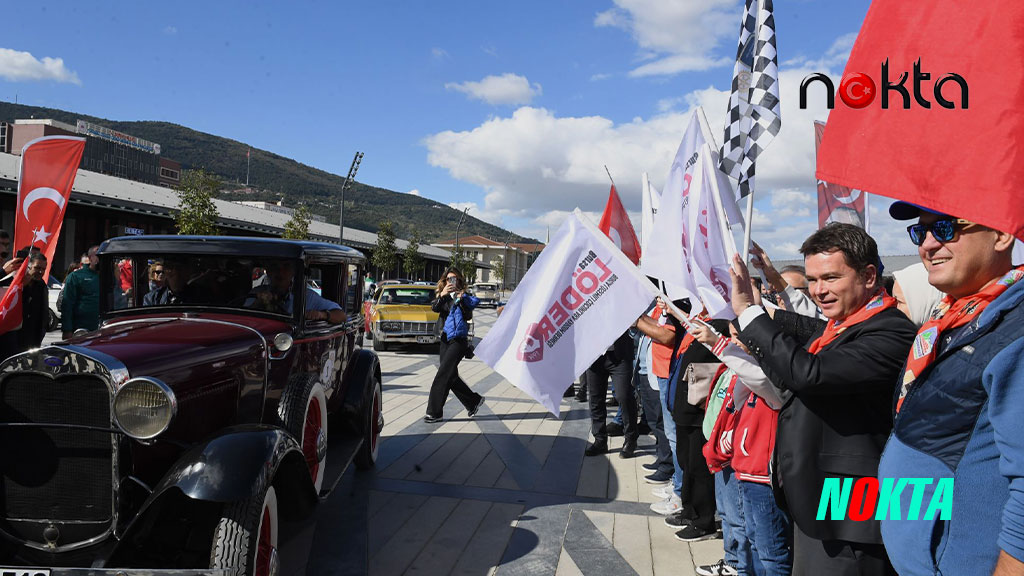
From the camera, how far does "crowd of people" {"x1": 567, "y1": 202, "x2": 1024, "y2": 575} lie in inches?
58.4

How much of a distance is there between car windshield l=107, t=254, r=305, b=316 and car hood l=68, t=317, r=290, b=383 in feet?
0.71

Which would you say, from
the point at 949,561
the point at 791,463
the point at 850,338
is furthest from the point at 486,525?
the point at 949,561

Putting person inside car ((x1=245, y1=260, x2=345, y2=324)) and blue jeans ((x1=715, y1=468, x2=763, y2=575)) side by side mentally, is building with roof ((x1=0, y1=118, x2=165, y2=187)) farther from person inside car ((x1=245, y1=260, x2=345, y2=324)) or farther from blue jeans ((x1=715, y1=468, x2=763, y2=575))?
blue jeans ((x1=715, y1=468, x2=763, y2=575))

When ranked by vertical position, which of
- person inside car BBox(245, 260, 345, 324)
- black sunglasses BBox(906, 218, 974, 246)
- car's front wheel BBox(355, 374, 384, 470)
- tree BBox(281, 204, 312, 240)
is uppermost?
tree BBox(281, 204, 312, 240)

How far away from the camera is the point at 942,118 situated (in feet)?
5.77

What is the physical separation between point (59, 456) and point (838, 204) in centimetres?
570

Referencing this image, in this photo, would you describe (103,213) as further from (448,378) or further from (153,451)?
(153,451)

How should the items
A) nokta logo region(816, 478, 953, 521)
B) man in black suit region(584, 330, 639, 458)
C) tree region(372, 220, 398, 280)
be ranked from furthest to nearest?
1. tree region(372, 220, 398, 280)
2. man in black suit region(584, 330, 639, 458)
3. nokta logo region(816, 478, 953, 521)

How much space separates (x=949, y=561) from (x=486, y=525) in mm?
3475

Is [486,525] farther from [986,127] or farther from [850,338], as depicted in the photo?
[986,127]

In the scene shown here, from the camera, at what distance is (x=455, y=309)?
26.1 ft

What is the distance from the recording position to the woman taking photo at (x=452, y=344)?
7.65m

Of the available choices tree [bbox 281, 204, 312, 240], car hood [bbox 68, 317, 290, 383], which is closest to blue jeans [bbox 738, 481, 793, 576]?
car hood [bbox 68, 317, 290, 383]

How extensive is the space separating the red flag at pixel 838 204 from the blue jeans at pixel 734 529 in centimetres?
279
